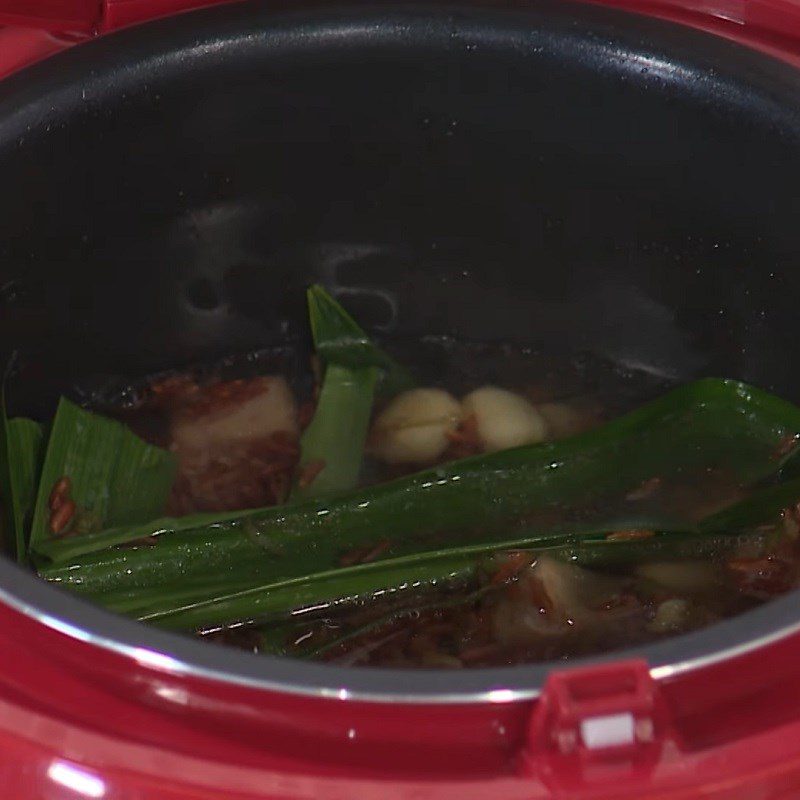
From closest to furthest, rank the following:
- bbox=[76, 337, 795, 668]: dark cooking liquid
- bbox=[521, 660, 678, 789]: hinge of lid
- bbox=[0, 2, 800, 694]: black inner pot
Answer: bbox=[521, 660, 678, 789]: hinge of lid < bbox=[76, 337, 795, 668]: dark cooking liquid < bbox=[0, 2, 800, 694]: black inner pot

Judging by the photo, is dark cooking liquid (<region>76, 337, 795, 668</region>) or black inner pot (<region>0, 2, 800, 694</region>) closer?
dark cooking liquid (<region>76, 337, 795, 668</region>)

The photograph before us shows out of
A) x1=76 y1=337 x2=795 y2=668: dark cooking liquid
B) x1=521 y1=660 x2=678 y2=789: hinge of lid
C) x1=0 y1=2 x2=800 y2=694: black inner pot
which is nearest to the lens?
x1=521 y1=660 x2=678 y2=789: hinge of lid

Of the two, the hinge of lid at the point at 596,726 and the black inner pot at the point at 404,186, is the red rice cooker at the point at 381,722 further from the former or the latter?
the black inner pot at the point at 404,186

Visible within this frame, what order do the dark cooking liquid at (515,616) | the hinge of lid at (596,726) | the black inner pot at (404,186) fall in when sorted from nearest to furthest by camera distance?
the hinge of lid at (596,726), the dark cooking liquid at (515,616), the black inner pot at (404,186)

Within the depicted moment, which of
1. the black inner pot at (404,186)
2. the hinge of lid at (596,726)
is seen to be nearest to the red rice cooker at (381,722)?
the hinge of lid at (596,726)

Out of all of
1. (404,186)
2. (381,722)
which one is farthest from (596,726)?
(404,186)

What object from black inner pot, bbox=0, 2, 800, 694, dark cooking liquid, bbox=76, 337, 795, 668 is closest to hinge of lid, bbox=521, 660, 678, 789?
dark cooking liquid, bbox=76, 337, 795, 668

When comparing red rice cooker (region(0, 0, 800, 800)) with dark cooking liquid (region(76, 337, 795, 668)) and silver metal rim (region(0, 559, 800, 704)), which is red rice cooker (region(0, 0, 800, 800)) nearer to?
silver metal rim (region(0, 559, 800, 704))

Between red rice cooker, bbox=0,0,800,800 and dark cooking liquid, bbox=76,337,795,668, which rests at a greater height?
red rice cooker, bbox=0,0,800,800
